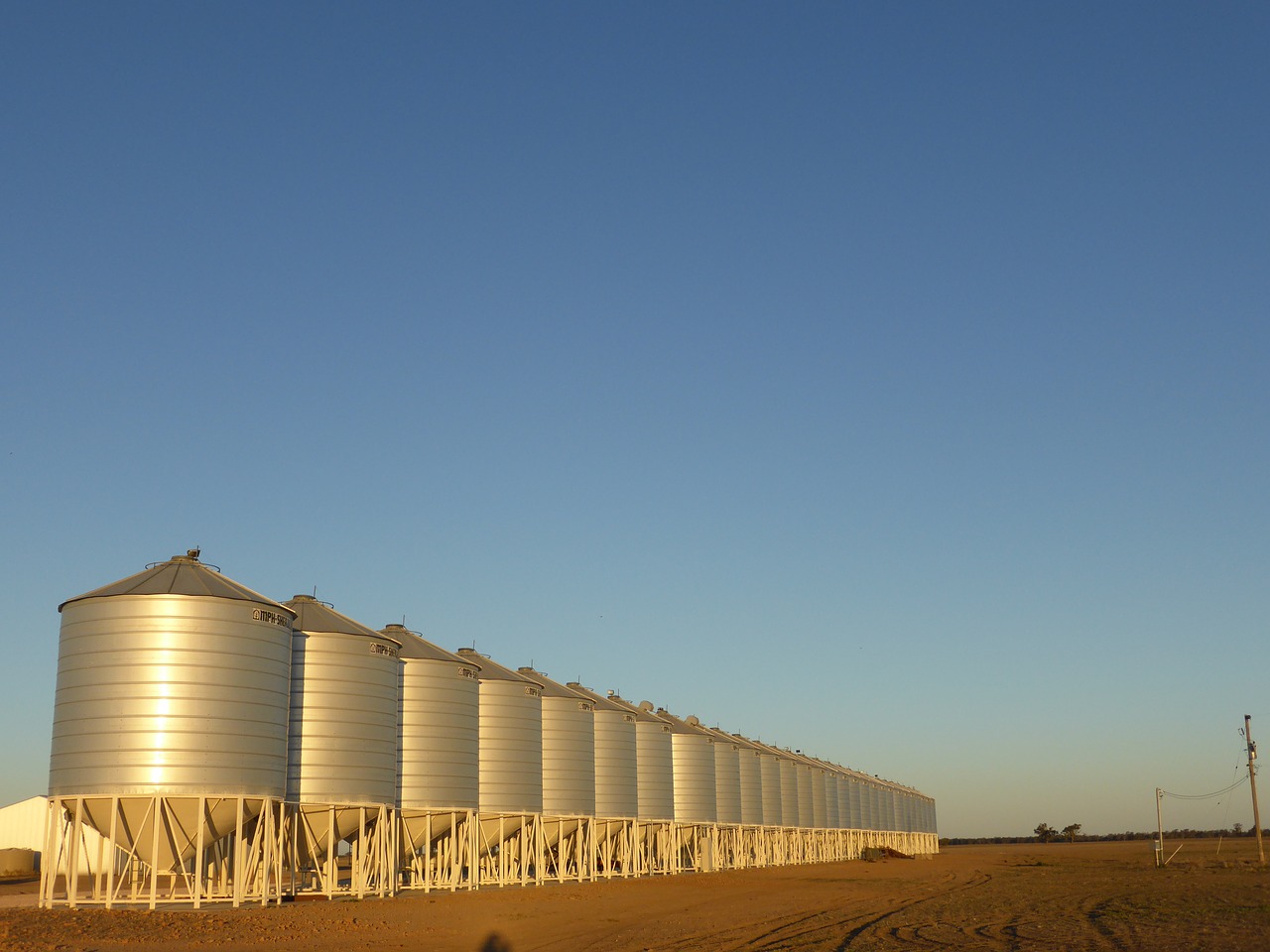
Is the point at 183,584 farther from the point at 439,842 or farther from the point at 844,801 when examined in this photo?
the point at 844,801

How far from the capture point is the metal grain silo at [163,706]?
119 feet

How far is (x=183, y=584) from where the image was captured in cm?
3831

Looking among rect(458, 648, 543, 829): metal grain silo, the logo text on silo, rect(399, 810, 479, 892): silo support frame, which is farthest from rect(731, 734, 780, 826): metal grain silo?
the logo text on silo

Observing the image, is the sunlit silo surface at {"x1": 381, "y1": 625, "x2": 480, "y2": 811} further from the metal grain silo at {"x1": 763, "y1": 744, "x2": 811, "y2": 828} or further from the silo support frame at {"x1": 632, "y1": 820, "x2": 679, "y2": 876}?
the metal grain silo at {"x1": 763, "y1": 744, "x2": 811, "y2": 828}

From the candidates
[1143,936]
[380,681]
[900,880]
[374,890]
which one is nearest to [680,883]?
[900,880]

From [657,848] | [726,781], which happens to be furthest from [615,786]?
[726,781]

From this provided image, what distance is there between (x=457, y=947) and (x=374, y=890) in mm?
14471

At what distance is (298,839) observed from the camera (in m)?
42.6

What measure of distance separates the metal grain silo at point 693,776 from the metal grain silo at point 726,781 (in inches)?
54.1

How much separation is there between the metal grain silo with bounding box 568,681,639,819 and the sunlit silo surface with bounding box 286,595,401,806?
21.0 metres

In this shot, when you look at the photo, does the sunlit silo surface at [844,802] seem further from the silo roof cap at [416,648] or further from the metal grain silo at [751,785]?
the silo roof cap at [416,648]

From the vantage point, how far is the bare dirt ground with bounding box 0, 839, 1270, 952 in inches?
1233

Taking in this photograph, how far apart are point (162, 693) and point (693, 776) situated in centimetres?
4675

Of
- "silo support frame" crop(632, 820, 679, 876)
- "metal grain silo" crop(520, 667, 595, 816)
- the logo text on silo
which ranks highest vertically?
the logo text on silo
